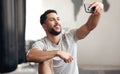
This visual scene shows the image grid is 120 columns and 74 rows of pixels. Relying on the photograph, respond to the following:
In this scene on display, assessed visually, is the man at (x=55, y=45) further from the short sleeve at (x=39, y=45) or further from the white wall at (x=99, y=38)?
the white wall at (x=99, y=38)

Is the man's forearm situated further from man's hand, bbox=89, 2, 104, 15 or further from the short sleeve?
man's hand, bbox=89, 2, 104, 15

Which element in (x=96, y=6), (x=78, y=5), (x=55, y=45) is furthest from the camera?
(x=78, y=5)

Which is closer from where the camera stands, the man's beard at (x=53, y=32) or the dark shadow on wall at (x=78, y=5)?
the man's beard at (x=53, y=32)

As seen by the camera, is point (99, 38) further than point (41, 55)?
Yes

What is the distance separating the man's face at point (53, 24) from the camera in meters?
0.83

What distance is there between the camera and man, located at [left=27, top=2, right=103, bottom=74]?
79cm

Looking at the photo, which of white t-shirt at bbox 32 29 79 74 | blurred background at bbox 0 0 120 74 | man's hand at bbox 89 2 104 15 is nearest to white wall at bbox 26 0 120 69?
blurred background at bbox 0 0 120 74

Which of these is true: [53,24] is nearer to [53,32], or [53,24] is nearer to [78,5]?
[53,32]

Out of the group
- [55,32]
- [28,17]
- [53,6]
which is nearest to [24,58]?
[55,32]

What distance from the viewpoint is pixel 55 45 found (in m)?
0.87

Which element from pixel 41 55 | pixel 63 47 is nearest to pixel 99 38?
pixel 63 47

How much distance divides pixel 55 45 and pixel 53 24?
0.26 ft

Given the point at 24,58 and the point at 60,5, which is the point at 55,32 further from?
the point at 60,5

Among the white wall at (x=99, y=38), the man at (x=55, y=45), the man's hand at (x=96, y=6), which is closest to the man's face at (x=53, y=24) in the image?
the man at (x=55, y=45)
